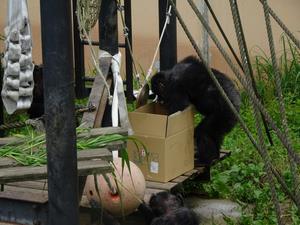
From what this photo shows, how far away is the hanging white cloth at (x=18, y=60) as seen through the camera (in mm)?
3823

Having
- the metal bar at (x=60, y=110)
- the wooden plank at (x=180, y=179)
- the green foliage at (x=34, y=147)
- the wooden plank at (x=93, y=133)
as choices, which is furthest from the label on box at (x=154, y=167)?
the metal bar at (x=60, y=110)

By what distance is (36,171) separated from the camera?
3176 mm

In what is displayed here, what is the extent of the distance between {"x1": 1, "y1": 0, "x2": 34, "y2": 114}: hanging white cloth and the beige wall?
4.88 m

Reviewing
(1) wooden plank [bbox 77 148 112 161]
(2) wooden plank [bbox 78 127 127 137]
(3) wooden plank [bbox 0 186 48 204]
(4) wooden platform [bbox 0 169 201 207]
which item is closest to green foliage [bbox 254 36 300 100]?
(4) wooden platform [bbox 0 169 201 207]

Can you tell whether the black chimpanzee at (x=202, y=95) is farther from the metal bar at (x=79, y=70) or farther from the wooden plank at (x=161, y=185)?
the metal bar at (x=79, y=70)

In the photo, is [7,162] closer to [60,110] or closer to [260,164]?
[60,110]

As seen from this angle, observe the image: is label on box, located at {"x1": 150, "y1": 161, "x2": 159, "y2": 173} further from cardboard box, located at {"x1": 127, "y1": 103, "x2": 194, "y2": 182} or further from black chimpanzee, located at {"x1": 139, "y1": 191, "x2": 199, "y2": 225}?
black chimpanzee, located at {"x1": 139, "y1": 191, "x2": 199, "y2": 225}

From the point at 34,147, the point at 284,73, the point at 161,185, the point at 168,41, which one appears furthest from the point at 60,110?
the point at 284,73

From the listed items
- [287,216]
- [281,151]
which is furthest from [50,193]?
[281,151]

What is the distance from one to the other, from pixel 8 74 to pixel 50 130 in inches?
44.3

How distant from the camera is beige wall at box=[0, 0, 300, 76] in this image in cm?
871

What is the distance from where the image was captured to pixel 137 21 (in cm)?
885

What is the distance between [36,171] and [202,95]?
296cm

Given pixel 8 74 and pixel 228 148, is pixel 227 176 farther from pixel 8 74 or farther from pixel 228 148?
pixel 8 74
